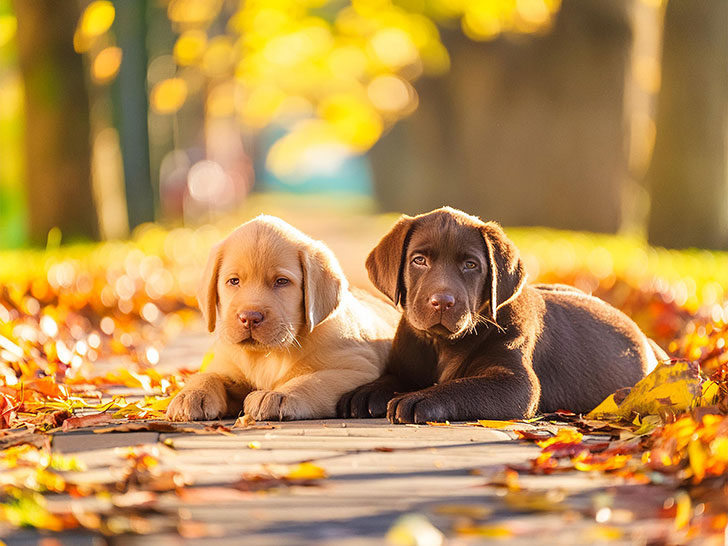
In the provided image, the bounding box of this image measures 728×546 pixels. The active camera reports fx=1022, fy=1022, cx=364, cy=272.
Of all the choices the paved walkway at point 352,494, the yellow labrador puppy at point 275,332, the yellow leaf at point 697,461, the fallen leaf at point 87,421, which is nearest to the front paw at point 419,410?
the paved walkway at point 352,494

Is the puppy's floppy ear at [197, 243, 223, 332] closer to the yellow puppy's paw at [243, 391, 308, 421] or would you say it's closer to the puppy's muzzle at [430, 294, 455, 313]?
the yellow puppy's paw at [243, 391, 308, 421]

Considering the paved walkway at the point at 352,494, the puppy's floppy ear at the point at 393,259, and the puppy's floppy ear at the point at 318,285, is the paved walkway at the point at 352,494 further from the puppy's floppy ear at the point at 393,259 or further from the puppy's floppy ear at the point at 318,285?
the puppy's floppy ear at the point at 393,259

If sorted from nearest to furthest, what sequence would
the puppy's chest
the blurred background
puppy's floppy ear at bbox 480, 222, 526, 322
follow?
puppy's floppy ear at bbox 480, 222, 526, 322 → the puppy's chest → the blurred background

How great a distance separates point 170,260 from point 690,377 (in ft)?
33.4

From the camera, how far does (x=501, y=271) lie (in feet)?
17.8

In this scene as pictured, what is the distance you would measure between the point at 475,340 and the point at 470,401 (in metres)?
0.48

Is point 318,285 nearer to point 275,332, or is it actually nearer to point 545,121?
point 275,332

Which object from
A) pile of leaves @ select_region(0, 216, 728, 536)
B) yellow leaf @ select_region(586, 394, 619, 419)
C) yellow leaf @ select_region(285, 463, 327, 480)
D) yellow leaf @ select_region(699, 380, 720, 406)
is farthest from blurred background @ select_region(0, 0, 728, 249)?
yellow leaf @ select_region(285, 463, 327, 480)

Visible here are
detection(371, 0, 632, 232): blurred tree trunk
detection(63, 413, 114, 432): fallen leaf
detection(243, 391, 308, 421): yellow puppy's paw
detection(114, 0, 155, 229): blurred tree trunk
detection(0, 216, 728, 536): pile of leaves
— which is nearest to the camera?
detection(0, 216, 728, 536): pile of leaves

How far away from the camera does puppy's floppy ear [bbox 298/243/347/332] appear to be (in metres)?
5.44

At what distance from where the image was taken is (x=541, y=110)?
20.1 metres

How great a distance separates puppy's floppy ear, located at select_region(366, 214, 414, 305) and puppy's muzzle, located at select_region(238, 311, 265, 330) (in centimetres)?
79

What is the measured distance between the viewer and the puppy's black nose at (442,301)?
16.9 ft

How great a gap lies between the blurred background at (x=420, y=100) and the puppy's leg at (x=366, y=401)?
8.37m
